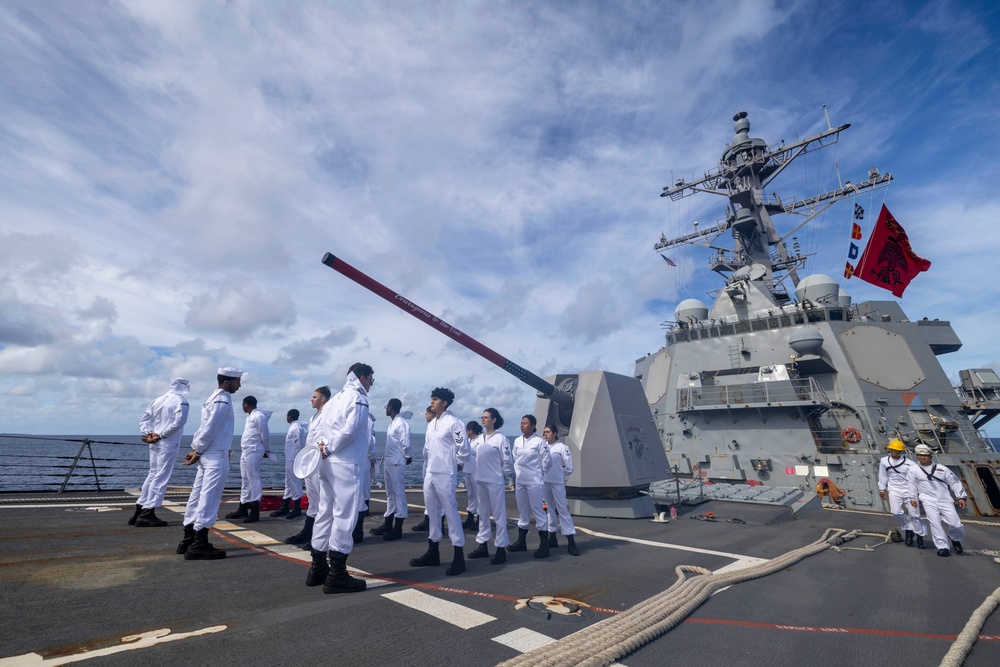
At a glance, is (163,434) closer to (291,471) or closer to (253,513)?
(253,513)

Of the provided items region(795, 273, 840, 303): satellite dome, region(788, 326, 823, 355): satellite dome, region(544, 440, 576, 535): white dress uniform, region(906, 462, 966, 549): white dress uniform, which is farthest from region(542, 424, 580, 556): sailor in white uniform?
region(795, 273, 840, 303): satellite dome

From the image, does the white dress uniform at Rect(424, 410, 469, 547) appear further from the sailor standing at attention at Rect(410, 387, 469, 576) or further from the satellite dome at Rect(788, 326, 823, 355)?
the satellite dome at Rect(788, 326, 823, 355)

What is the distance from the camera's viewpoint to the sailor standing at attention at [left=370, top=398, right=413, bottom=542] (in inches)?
235

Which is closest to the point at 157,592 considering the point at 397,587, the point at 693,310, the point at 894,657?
the point at 397,587

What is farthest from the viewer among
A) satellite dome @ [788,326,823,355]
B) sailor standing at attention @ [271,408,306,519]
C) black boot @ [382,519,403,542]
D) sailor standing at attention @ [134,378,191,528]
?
satellite dome @ [788,326,823,355]

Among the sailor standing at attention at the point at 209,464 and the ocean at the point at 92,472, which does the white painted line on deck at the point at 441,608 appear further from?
the ocean at the point at 92,472

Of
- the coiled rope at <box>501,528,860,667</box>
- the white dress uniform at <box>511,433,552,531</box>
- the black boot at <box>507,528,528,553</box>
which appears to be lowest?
the coiled rope at <box>501,528,860,667</box>

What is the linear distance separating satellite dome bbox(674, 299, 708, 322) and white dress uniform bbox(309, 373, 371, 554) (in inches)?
609

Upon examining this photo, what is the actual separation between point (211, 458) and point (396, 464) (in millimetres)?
2316

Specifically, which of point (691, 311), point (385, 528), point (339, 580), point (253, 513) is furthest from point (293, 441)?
point (691, 311)

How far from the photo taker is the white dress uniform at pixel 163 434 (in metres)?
5.49

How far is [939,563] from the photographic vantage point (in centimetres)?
527

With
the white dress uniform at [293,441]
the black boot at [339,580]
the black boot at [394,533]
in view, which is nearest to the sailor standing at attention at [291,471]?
the white dress uniform at [293,441]

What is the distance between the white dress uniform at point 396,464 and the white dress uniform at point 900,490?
6673 millimetres
